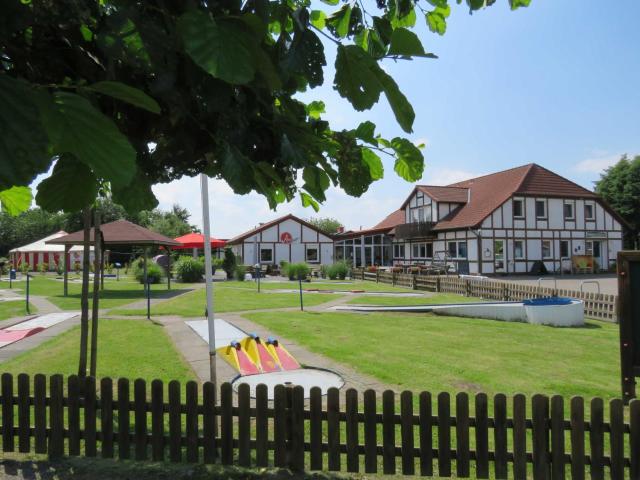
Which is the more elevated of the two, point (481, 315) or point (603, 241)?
point (603, 241)

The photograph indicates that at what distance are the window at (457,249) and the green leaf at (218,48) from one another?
117ft

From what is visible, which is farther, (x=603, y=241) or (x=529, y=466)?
(x=603, y=241)

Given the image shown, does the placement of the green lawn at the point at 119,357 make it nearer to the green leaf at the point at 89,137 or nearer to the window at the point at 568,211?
the green leaf at the point at 89,137

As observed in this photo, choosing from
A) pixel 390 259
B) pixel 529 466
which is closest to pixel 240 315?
pixel 529 466

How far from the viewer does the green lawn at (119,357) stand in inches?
290

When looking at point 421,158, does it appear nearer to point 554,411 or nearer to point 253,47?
point 253,47

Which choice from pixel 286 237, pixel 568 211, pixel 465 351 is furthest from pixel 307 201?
pixel 286 237

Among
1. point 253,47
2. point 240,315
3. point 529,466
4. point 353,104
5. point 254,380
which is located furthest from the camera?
point 240,315

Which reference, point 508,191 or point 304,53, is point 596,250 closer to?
point 508,191

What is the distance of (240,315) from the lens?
14.2 metres

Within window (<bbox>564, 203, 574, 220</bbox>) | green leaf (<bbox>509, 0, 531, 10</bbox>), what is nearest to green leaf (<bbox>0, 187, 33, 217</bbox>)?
green leaf (<bbox>509, 0, 531, 10</bbox>)

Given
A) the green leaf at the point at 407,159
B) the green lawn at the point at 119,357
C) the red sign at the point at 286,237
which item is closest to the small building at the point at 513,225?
the red sign at the point at 286,237

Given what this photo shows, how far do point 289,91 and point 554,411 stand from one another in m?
3.66

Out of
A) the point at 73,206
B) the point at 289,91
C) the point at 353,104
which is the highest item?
the point at 289,91
